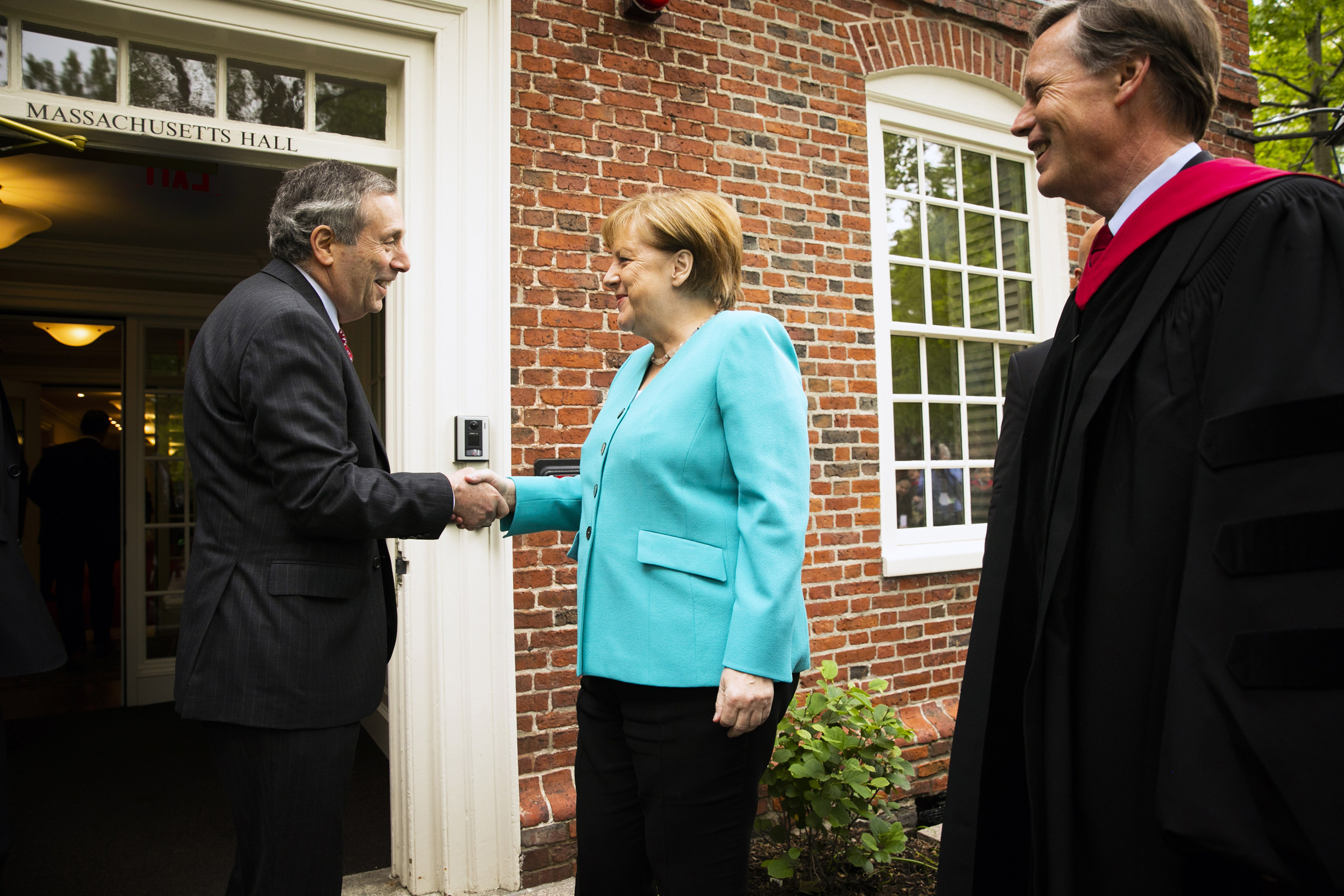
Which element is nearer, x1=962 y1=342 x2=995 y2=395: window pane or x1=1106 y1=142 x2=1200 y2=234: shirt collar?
x1=1106 y1=142 x2=1200 y2=234: shirt collar

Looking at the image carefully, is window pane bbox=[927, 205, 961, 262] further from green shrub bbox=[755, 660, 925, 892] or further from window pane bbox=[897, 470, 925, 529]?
green shrub bbox=[755, 660, 925, 892]

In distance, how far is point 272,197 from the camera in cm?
544

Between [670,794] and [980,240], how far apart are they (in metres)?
4.36

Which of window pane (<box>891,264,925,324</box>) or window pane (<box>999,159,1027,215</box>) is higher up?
window pane (<box>999,159,1027,215</box>)

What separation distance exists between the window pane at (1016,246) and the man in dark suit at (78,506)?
7.25 m

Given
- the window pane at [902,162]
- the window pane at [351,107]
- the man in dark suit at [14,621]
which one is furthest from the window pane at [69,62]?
the window pane at [902,162]

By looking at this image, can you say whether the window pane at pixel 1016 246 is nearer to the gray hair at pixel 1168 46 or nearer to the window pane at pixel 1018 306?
the window pane at pixel 1018 306

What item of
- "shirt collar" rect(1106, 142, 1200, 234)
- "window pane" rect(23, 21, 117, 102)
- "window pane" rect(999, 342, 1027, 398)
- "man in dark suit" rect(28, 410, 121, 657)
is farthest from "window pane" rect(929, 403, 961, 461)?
"man in dark suit" rect(28, 410, 121, 657)

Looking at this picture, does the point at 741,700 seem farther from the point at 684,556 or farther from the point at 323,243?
the point at 323,243

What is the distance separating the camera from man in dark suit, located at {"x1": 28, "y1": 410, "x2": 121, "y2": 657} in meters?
6.94

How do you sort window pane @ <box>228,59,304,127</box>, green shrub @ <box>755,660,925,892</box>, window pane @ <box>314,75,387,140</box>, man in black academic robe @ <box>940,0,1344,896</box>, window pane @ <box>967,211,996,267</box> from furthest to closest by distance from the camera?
window pane @ <box>967,211,996,267</box>
window pane @ <box>314,75,387,140</box>
window pane @ <box>228,59,304,127</box>
green shrub @ <box>755,660,925,892</box>
man in black academic robe @ <box>940,0,1344,896</box>

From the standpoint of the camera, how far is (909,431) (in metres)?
4.70

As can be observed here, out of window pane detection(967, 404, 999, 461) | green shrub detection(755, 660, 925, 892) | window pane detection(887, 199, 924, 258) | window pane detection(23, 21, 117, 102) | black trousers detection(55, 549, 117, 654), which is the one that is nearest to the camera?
window pane detection(23, 21, 117, 102)

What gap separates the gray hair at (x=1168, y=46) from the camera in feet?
4.20
